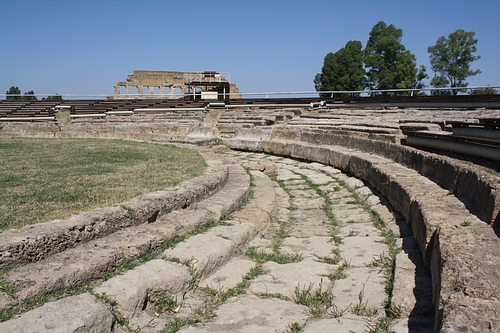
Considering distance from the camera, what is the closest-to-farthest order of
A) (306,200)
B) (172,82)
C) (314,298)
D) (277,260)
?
(314,298)
(277,260)
(306,200)
(172,82)

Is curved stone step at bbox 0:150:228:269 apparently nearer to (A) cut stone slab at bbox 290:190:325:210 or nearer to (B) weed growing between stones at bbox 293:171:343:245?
(B) weed growing between stones at bbox 293:171:343:245

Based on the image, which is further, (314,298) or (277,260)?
(277,260)

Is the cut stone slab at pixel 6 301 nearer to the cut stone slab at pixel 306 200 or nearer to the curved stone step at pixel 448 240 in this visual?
the curved stone step at pixel 448 240

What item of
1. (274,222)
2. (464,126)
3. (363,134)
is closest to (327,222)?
(274,222)

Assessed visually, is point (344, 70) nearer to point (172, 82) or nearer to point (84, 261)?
point (172, 82)

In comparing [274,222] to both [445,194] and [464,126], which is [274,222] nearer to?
[445,194]

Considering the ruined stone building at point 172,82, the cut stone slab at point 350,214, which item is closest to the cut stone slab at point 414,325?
the cut stone slab at point 350,214

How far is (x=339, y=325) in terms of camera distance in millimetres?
2602

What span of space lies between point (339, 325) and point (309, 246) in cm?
181

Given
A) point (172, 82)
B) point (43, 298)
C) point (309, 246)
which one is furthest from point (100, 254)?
point (172, 82)

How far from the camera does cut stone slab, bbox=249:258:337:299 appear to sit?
3324mm

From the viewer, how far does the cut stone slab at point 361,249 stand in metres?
3.87

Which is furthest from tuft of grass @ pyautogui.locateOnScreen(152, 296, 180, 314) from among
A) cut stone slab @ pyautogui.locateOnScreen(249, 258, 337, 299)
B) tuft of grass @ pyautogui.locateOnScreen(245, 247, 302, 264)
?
tuft of grass @ pyautogui.locateOnScreen(245, 247, 302, 264)

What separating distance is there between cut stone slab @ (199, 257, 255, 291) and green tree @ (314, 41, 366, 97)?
143ft
